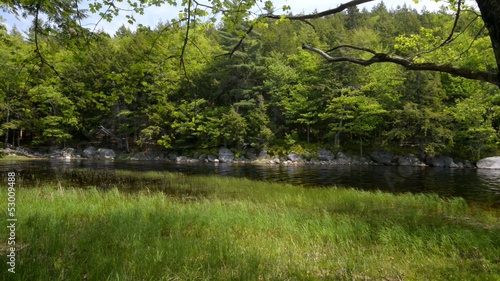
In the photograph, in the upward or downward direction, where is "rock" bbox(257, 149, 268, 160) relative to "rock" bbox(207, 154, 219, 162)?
upward

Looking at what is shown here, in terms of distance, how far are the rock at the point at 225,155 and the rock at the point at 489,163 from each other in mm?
27591

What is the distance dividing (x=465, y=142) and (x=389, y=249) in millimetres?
35912

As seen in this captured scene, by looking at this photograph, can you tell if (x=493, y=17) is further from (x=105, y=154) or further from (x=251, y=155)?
(x=105, y=154)

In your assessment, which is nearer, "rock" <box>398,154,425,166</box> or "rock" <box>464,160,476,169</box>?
"rock" <box>464,160,476,169</box>

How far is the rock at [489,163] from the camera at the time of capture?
29077mm

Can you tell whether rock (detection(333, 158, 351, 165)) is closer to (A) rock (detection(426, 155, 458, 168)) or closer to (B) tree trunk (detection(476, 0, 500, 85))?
(A) rock (detection(426, 155, 458, 168))

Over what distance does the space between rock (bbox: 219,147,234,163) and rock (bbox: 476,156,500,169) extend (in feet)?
90.5

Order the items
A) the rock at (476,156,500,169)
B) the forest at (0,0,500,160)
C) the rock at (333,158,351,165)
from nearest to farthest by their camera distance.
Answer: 1. the rock at (476,156,500,169)
2. the forest at (0,0,500,160)
3. the rock at (333,158,351,165)

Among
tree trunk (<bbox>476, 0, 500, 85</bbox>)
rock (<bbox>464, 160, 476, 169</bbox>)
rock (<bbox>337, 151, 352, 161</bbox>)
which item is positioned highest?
tree trunk (<bbox>476, 0, 500, 85</bbox>)

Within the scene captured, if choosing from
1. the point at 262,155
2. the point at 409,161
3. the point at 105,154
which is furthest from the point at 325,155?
the point at 105,154

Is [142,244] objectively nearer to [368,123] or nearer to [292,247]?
[292,247]

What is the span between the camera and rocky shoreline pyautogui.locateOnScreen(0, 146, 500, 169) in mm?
32688

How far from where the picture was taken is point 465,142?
33500 mm

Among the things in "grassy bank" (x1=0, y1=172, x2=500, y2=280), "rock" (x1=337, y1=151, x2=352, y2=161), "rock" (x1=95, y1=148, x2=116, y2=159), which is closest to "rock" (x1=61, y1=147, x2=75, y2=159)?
"rock" (x1=95, y1=148, x2=116, y2=159)
